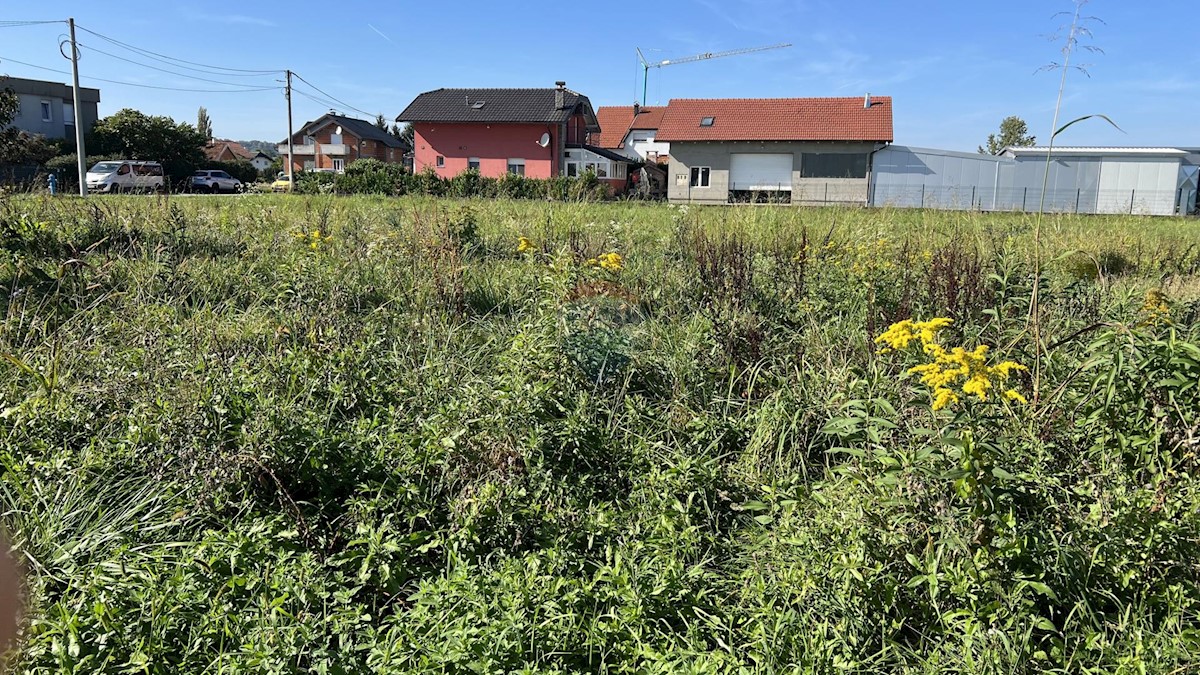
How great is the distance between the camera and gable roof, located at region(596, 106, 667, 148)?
50.2m

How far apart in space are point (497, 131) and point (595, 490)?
37564mm

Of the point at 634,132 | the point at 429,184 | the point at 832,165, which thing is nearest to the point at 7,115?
the point at 429,184

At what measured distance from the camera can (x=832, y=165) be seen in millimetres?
32406

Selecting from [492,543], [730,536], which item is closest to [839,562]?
[730,536]

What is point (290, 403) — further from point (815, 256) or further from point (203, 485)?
point (815, 256)

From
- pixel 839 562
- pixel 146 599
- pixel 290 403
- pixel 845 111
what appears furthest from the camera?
pixel 845 111

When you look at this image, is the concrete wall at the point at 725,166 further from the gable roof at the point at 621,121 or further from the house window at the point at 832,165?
the gable roof at the point at 621,121

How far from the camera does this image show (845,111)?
109 feet

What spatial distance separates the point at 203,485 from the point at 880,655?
2.14m

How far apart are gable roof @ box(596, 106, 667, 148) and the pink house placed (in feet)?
36.8

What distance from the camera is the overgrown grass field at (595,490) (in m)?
2.03

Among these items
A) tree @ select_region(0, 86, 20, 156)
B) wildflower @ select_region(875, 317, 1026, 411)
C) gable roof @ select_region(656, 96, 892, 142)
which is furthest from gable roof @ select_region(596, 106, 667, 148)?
wildflower @ select_region(875, 317, 1026, 411)

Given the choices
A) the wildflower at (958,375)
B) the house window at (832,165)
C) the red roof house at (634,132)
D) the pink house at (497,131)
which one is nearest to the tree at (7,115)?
the wildflower at (958,375)

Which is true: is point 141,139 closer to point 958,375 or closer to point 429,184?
point 429,184
